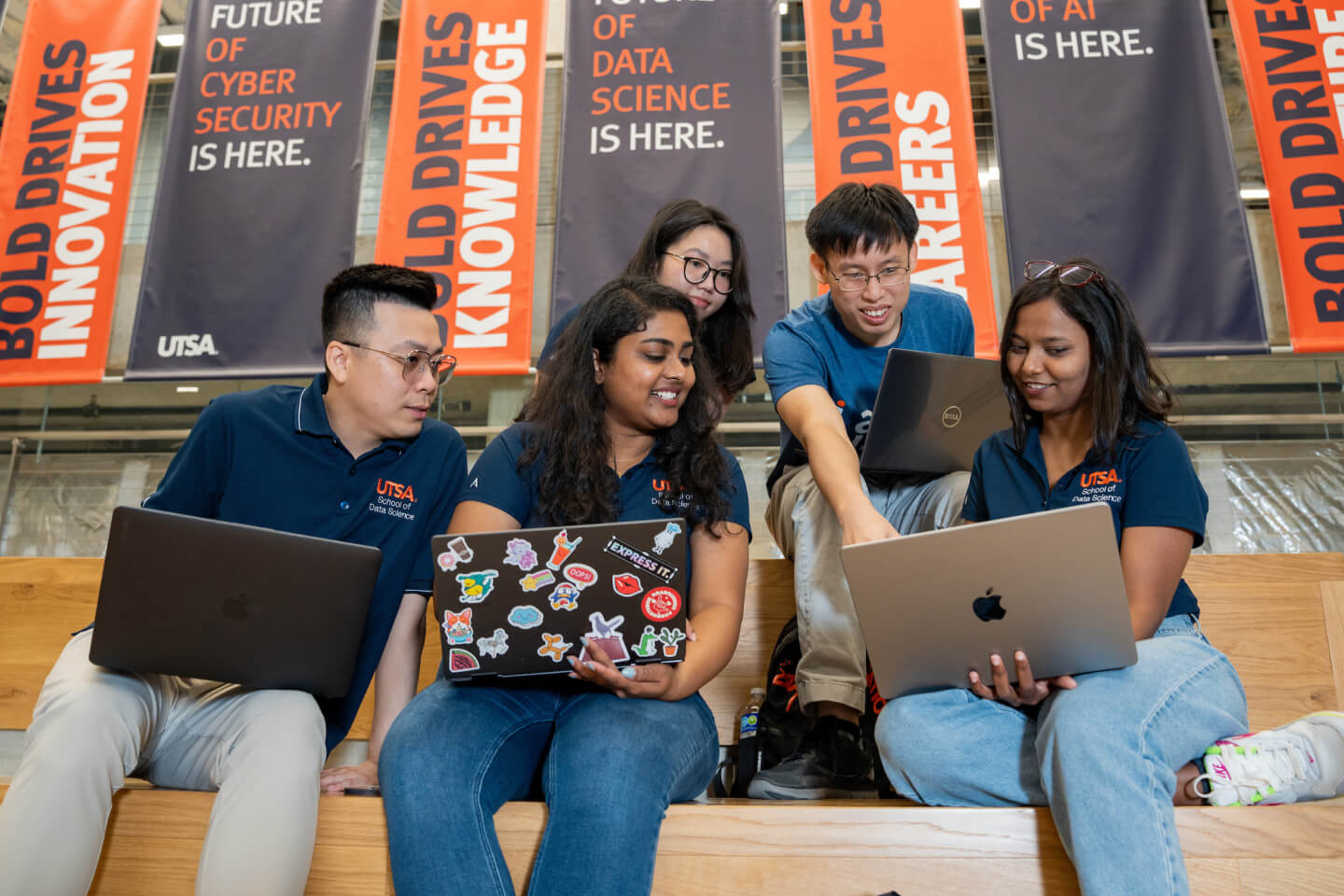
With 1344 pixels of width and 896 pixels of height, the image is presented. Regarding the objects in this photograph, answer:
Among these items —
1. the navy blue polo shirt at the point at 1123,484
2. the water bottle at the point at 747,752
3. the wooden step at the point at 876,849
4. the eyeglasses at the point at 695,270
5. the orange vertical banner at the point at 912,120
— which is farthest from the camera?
the orange vertical banner at the point at 912,120

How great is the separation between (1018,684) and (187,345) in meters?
2.80

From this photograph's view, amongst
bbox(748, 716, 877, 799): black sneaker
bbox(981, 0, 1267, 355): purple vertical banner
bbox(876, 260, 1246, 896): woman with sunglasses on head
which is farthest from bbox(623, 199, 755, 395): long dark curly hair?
bbox(981, 0, 1267, 355): purple vertical banner

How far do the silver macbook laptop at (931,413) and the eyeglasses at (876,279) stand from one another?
23cm

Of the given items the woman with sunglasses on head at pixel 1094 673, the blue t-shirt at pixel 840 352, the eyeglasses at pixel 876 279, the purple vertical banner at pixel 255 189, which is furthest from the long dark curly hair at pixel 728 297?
the purple vertical banner at pixel 255 189

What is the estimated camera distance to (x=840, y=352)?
1882 mm

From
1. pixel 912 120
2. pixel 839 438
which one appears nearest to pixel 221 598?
pixel 839 438

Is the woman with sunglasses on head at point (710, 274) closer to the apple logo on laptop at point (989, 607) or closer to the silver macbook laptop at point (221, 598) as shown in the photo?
the silver macbook laptop at point (221, 598)

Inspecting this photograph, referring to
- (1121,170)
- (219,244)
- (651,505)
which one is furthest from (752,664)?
(219,244)

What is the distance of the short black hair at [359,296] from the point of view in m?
1.63

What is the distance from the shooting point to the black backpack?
1.54 m

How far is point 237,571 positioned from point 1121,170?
284 centimetres

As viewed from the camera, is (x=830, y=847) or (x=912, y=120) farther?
(x=912, y=120)

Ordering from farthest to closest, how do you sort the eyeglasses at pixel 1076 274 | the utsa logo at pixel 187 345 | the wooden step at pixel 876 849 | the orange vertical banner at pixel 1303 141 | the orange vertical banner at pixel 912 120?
the utsa logo at pixel 187 345, the orange vertical banner at pixel 912 120, the orange vertical banner at pixel 1303 141, the eyeglasses at pixel 1076 274, the wooden step at pixel 876 849

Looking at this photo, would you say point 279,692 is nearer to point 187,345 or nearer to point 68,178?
point 187,345
